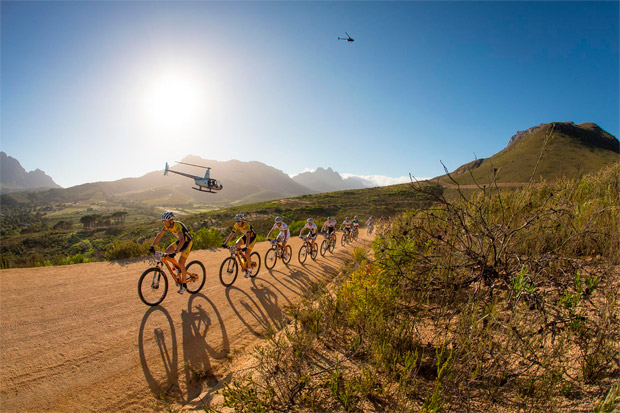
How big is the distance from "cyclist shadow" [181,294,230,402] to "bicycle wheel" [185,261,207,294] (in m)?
0.49

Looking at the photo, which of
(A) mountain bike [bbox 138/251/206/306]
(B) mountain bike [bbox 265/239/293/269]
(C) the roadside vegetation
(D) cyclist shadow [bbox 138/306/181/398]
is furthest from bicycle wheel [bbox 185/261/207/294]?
(C) the roadside vegetation

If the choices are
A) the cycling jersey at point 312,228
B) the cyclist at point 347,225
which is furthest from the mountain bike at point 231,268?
the cyclist at point 347,225

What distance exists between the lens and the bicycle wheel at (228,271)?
25.2 feet

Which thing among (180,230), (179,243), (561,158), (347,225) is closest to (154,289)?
(179,243)

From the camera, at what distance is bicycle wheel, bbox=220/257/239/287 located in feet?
25.2

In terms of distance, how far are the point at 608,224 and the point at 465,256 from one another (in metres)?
3.16

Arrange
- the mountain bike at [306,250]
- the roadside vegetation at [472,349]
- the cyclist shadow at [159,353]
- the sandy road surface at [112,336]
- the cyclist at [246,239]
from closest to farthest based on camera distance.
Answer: the roadside vegetation at [472,349] → the sandy road surface at [112,336] → the cyclist shadow at [159,353] → the cyclist at [246,239] → the mountain bike at [306,250]

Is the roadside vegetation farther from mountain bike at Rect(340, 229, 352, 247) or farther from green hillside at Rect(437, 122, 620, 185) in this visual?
green hillside at Rect(437, 122, 620, 185)

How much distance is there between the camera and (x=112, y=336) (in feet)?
15.5

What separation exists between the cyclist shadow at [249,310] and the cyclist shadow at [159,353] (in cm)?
149

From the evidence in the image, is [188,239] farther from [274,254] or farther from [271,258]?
[274,254]

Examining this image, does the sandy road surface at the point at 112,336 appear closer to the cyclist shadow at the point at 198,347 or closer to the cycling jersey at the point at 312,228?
the cyclist shadow at the point at 198,347

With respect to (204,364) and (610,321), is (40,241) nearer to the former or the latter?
(204,364)

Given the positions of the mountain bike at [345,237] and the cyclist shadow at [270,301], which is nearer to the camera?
the cyclist shadow at [270,301]
